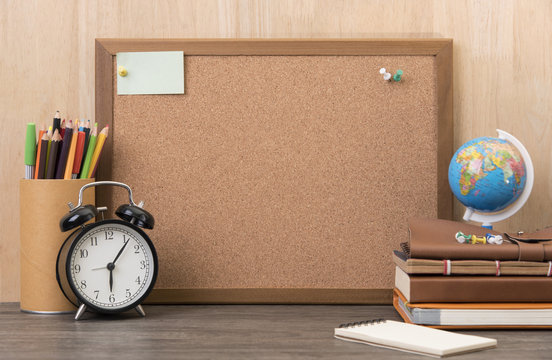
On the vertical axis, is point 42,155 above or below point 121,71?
below

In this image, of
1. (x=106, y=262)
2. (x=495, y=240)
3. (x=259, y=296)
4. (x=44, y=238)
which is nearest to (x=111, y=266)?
(x=106, y=262)

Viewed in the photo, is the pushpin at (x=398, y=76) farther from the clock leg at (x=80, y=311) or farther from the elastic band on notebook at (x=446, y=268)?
the clock leg at (x=80, y=311)

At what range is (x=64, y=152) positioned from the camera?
0.90 m

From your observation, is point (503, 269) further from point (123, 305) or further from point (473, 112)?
point (123, 305)

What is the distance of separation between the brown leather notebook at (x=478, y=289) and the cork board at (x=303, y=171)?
210 millimetres

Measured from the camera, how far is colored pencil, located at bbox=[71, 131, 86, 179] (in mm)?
915

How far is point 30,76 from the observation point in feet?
3.35

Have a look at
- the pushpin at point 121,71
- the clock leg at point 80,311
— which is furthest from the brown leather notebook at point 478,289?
the pushpin at point 121,71

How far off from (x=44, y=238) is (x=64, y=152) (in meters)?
0.14

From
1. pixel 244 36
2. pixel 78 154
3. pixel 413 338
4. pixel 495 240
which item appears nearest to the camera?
pixel 413 338

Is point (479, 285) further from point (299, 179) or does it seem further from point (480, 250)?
point (299, 179)

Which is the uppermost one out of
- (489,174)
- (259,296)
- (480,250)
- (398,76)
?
(398,76)

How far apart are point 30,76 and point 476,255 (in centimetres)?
81

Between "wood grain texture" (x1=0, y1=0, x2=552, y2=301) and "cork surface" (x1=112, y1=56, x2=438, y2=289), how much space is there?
81mm
